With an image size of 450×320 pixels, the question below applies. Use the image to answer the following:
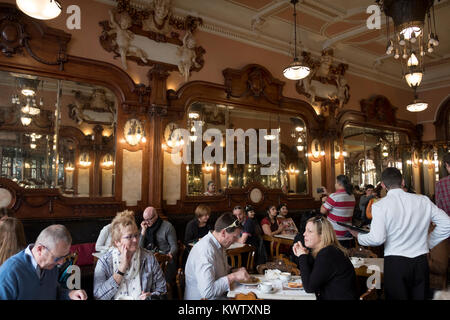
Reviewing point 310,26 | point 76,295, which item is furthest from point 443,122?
point 76,295

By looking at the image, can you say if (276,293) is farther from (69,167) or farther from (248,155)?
(248,155)

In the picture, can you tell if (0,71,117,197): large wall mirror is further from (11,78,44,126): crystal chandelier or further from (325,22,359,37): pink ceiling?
(325,22,359,37): pink ceiling

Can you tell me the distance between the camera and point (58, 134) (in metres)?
5.63

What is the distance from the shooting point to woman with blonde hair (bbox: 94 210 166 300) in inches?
102

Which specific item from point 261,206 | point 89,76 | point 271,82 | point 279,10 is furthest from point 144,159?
point 279,10

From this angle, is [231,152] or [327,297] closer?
[327,297]

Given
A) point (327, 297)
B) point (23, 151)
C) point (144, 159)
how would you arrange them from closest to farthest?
point (327, 297) < point (23, 151) < point (144, 159)

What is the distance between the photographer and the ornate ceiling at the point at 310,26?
7438mm

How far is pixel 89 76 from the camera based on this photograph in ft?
19.4

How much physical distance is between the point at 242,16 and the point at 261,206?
452cm

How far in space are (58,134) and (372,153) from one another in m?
9.29

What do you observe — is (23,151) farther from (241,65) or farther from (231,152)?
(241,65)

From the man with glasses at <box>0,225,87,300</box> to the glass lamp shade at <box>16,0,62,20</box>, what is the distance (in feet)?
8.76

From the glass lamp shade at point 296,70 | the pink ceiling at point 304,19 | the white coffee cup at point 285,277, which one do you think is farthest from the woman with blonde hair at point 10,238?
the pink ceiling at point 304,19
